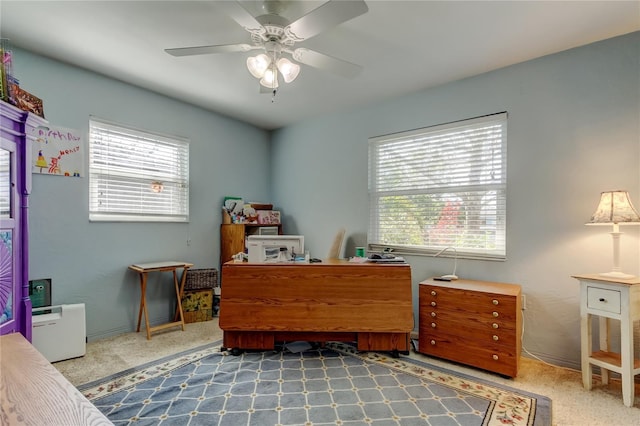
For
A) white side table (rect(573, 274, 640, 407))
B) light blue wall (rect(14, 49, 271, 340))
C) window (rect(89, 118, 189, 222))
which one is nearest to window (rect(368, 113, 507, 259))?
white side table (rect(573, 274, 640, 407))

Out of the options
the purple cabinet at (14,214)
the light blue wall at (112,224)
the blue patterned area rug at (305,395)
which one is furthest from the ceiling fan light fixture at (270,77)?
the blue patterned area rug at (305,395)

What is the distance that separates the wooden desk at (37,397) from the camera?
77 cm

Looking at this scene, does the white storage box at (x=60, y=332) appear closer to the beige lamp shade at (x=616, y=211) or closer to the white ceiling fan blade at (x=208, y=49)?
the white ceiling fan blade at (x=208, y=49)

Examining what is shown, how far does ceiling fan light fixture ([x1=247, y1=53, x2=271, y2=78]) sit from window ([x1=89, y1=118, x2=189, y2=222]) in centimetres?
189

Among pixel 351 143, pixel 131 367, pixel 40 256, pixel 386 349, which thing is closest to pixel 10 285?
pixel 131 367

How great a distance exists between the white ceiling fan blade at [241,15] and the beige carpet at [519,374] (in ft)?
8.09

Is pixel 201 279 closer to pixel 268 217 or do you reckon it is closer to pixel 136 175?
pixel 268 217

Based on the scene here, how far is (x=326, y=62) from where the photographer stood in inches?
81.6

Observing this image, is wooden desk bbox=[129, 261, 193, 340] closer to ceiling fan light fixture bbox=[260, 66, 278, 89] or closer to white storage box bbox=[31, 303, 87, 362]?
white storage box bbox=[31, 303, 87, 362]

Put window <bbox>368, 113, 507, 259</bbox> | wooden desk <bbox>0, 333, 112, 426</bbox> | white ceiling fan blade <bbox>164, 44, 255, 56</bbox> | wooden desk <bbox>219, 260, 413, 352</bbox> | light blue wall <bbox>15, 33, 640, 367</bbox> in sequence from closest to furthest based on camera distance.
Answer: wooden desk <bbox>0, 333, 112, 426</bbox> → white ceiling fan blade <bbox>164, 44, 255, 56</bbox> → light blue wall <bbox>15, 33, 640, 367</bbox> → wooden desk <bbox>219, 260, 413, 352</bbox> → window <bbox>368, 113, 507, 259</bbox>

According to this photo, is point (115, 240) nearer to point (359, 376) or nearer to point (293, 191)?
point (293, 191)

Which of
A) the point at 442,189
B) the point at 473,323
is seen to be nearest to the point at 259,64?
the point at 442,189

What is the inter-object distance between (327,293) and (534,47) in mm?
2437

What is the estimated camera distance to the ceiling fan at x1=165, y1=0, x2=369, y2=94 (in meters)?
1.59
